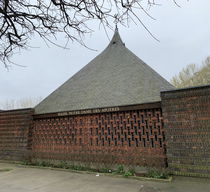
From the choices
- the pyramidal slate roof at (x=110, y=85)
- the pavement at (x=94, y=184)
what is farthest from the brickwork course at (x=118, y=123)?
the pavement at (x=94, y=184)

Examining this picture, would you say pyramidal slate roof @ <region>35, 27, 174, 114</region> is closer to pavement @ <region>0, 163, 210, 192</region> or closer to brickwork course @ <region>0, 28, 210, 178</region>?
brickwork course @ <region>0, 28, 210, 178</region>

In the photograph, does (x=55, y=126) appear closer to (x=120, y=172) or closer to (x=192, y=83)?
(x=120, y=172)

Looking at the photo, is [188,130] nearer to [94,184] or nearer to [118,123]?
[118,123]

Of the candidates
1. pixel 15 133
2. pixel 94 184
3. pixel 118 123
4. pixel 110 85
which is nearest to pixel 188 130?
pixel 118 123

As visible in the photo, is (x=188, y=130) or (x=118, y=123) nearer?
(x=188, y=130)

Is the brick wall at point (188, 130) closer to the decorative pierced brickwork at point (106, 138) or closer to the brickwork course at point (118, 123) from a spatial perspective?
the brickwork course at point (118, 123)

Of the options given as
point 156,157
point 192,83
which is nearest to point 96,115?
point 156,157

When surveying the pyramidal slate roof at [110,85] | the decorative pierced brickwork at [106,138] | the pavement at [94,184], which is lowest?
the pavement at [94,184]

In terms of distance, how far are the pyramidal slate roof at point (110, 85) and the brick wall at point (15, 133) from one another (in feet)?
3.10

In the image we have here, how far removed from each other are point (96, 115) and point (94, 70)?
406cm

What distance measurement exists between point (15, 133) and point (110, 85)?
6.35m

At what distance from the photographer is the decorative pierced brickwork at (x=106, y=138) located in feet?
18.7

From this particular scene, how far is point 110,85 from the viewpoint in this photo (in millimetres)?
8258

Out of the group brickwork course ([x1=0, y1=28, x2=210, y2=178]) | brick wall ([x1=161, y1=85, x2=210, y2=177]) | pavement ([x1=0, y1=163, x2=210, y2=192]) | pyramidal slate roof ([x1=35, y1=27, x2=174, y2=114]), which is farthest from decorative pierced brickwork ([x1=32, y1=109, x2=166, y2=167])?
pavement ([x1=0, y1=163, x2=210, y2=192])
